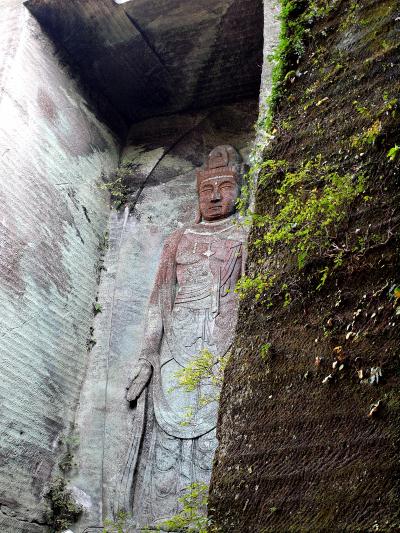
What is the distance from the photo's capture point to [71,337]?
6.45 m

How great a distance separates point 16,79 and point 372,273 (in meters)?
4.78

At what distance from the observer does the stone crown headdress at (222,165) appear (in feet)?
23.3

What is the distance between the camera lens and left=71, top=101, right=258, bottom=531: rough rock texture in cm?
593

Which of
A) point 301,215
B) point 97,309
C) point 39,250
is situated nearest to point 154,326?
point 97,309

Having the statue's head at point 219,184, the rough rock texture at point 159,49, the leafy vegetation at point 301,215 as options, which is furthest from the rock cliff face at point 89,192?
the leafy vegetation at point 301,215

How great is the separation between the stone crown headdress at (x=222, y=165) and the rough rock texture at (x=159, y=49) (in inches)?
30.8

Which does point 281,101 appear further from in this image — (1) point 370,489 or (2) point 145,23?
(2) point 145,23

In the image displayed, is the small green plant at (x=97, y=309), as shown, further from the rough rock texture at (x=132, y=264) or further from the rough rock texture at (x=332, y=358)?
the rough rock texture at (x=332, y=358)

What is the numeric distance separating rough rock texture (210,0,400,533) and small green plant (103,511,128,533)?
2616 millimetres

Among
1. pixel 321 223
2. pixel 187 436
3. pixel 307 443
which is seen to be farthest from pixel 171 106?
pixel 307 443

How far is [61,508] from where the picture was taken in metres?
5.69

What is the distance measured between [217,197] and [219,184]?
6.5 inches

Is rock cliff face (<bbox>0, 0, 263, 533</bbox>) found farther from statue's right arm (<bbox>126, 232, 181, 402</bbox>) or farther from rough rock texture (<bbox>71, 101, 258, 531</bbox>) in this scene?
→ statue's right arm (<bbox>126, 232, 181, 402</bbox>)

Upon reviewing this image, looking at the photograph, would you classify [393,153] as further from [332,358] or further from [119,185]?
[119,185]
